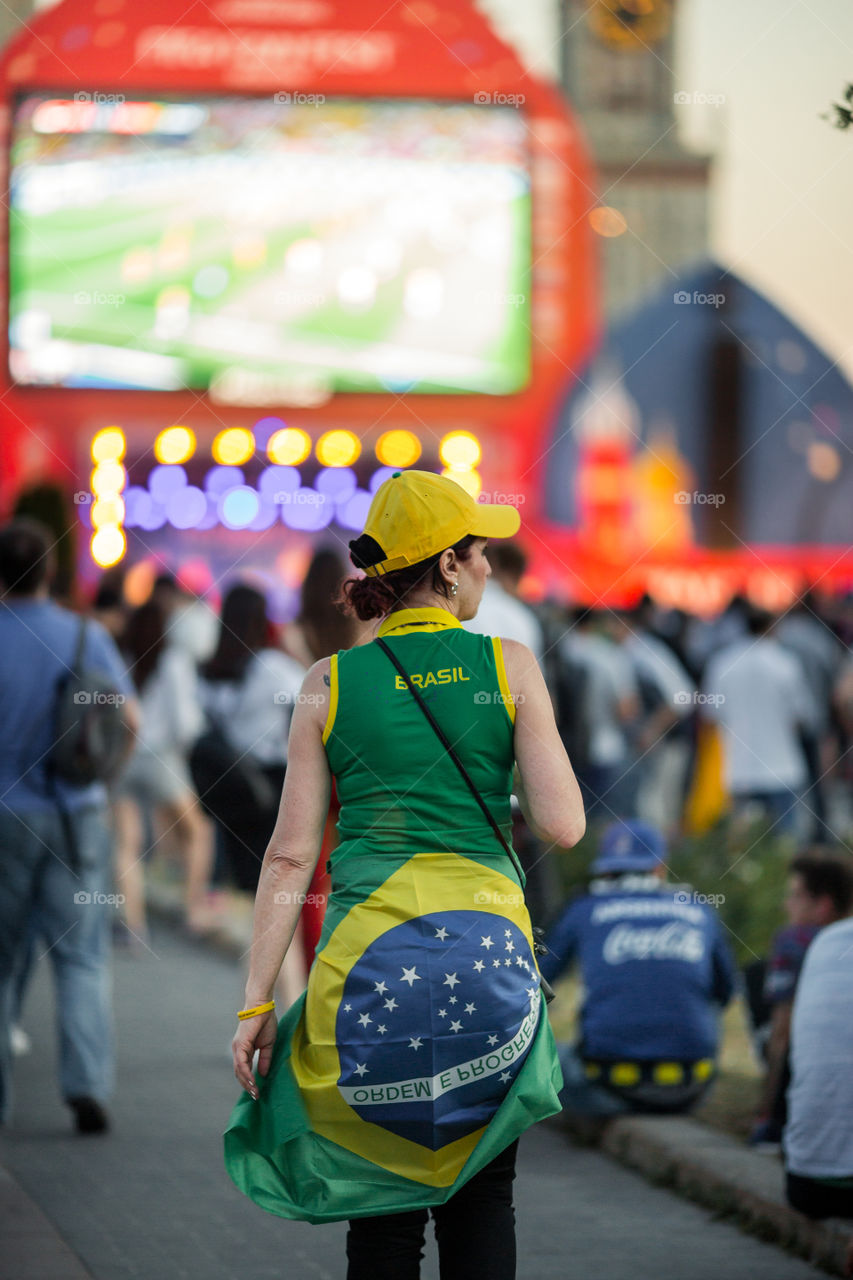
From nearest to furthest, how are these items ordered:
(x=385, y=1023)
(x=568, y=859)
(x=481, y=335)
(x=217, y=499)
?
1. (x=385, y=1023)
2. (x=568, y=859)
3. (x=217, y=499)
4. (x=481, y=335)

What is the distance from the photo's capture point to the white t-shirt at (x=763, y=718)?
11.2 m

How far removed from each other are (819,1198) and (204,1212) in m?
1.63

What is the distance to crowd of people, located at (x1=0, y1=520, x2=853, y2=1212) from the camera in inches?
220

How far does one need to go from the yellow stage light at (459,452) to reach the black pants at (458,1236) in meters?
16.8

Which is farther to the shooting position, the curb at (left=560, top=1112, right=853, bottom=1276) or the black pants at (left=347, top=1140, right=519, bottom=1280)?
the curb at (left=560, top=1112, right=853, bottom=1276)

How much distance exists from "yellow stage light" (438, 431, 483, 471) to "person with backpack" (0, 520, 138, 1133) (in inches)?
546

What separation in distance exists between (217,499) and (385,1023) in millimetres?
17058

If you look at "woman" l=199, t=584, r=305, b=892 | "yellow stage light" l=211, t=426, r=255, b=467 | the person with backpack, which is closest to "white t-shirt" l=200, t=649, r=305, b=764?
"woman" l=199, t=584, r=305, b=892

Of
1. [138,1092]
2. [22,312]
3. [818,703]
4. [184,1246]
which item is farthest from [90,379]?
[184,1246]

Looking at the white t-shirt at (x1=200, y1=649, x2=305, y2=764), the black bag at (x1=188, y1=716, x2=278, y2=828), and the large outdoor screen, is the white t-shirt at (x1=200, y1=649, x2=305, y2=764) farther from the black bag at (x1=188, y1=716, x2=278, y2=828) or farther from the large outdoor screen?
the large outdoor screen

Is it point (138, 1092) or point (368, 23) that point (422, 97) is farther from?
point (138, 1092)

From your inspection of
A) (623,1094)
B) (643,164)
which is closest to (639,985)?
(623,1094)

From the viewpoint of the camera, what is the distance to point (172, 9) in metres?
25.7

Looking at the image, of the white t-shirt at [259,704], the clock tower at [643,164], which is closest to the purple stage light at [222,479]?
the white t-shirt at [259,704]
